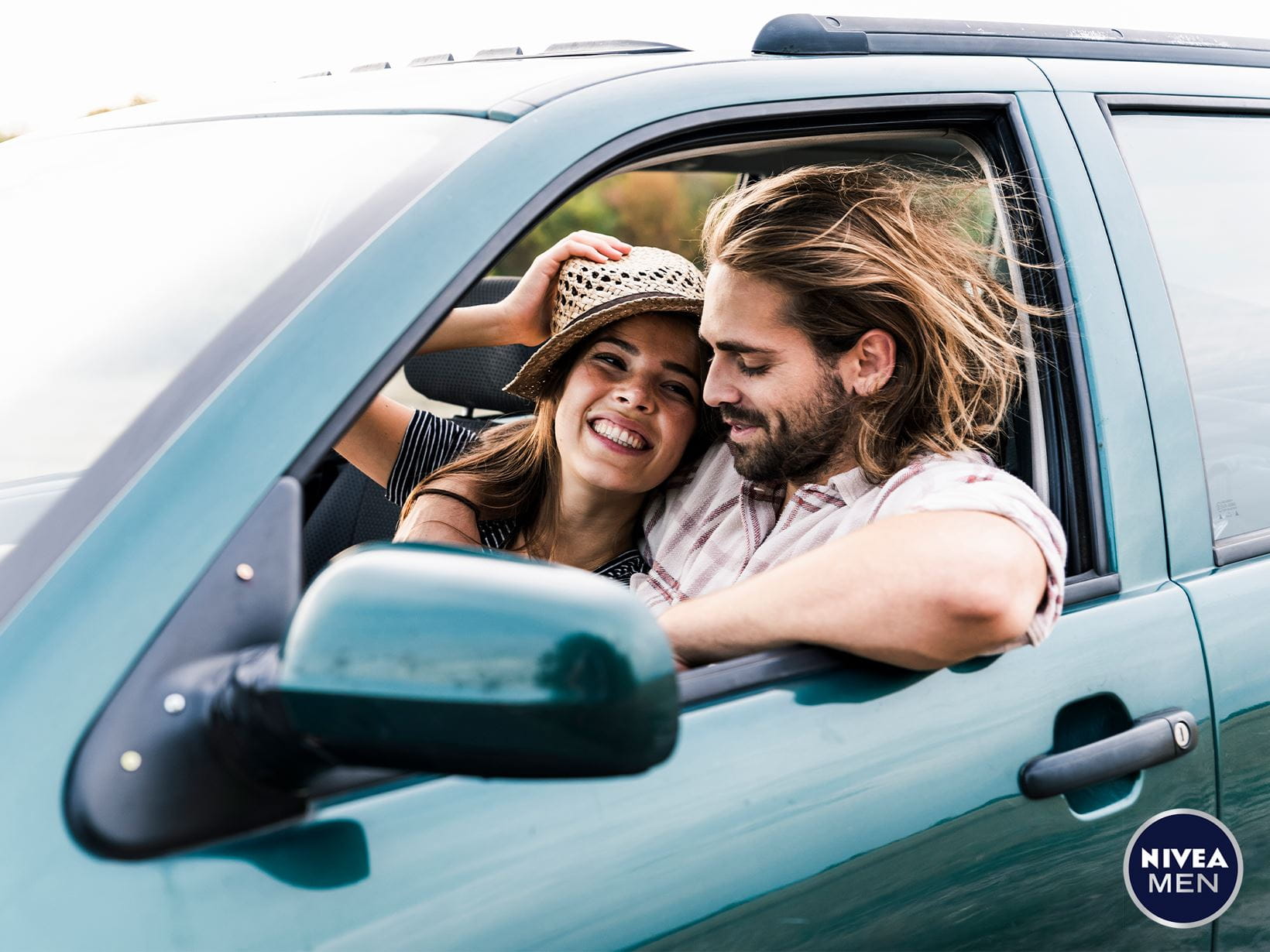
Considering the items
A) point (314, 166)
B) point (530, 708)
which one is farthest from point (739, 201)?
point (530, 708)

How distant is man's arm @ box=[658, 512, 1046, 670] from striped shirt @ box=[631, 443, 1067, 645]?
0.12ft

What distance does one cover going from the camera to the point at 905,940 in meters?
1.22

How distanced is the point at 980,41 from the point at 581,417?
0.85 m

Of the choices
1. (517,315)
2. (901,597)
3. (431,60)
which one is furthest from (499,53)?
(901,597)

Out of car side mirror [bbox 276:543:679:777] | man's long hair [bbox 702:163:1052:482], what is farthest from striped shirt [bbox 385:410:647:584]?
car side mirror [bbox 276:543:679:777]

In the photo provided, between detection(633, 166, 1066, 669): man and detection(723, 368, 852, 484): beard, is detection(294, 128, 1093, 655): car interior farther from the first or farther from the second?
detection(723, 368, 852, 484): beard

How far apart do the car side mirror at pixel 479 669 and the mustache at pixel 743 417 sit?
38.8 inches

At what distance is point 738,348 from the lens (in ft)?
6.03

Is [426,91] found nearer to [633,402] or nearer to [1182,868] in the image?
[633,402]

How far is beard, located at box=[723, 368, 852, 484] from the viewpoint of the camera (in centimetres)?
182

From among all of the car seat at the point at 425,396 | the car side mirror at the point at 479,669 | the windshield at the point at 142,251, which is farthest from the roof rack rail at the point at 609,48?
the car side mirror at the point at 479,669

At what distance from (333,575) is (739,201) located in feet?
4.07

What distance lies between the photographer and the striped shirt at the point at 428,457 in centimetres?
229

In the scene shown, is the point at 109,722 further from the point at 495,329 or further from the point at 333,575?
the point at 495,329
